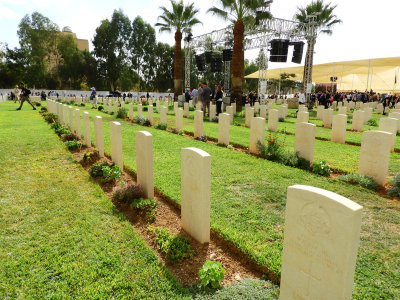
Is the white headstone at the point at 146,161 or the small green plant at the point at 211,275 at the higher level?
the white headstone at the point at 146,161

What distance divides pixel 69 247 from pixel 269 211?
2812mm

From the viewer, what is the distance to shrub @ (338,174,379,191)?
541 cm

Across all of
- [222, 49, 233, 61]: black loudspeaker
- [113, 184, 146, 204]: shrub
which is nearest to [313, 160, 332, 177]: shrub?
[113, 184, 146, 204]: shrub

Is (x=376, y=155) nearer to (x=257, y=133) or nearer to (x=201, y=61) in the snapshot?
(x=257, y=133)

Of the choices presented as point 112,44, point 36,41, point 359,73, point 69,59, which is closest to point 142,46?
point 112,44

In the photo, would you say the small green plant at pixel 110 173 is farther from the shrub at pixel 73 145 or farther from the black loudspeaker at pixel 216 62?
the black loudspeaker at pixel 216 62

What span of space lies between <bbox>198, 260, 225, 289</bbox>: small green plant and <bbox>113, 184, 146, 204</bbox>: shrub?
2235 millimetres

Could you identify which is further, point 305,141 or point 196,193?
point 305,141

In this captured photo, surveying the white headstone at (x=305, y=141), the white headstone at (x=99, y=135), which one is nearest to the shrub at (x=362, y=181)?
the white headstone at (x=305, y=141)

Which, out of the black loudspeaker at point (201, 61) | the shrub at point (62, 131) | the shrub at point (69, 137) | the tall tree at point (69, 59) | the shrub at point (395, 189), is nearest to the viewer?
the shrub at point (395, 189)

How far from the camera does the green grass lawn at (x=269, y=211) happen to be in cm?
296

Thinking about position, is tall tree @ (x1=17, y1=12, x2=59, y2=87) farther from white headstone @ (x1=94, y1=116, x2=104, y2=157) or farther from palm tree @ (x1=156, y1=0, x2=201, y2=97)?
white headstone @ (x1=94, y1=116, x2=104, y2=157)

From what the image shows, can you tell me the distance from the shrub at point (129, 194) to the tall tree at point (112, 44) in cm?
5032

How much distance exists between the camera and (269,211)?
14.2 feet
